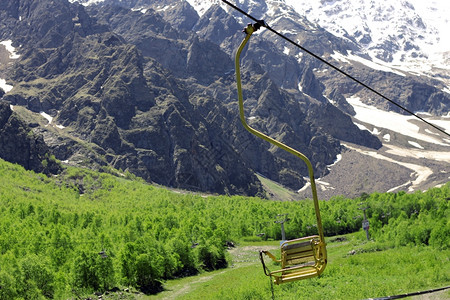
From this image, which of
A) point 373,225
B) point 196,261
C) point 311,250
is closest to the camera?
point 311,250

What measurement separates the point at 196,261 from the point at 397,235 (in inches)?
1682

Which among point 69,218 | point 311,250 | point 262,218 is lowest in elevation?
point 262,218

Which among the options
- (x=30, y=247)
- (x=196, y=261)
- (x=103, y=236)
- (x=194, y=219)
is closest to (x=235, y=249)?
(x=194, y=219)

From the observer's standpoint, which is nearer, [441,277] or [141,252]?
[441,277]

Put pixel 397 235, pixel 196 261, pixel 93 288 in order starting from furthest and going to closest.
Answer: pixel 196 261 < pixel 397 235 < pixel 93 288

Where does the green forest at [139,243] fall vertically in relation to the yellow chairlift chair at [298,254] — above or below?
below

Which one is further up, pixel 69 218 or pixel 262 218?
pixel 69 218

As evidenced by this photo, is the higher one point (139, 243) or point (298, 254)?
point (298, 254)

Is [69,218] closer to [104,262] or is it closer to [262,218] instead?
[262,218]

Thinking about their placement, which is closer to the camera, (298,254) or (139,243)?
(298,254)

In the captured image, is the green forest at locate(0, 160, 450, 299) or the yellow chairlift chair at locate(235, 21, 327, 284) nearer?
the yellow chairlift chair at locate(235, 21, 327, 284)

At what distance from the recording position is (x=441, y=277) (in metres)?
64.1

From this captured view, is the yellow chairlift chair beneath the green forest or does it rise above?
above

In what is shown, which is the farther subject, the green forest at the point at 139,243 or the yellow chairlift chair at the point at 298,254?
the green forest at the point at 139,243
